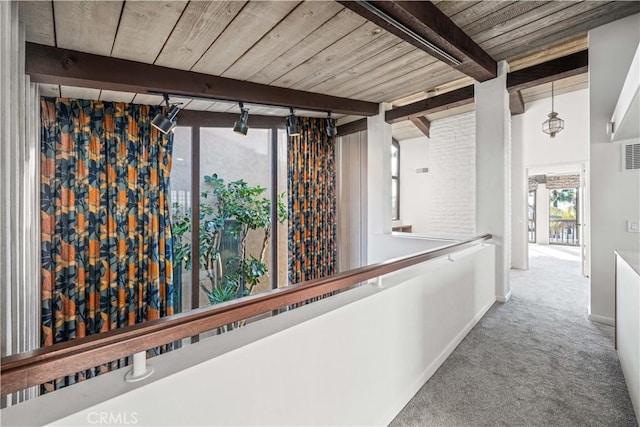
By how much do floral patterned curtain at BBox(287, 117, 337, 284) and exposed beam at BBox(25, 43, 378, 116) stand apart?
41.9 inches

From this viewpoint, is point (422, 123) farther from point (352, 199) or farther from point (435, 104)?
point (352, 199)

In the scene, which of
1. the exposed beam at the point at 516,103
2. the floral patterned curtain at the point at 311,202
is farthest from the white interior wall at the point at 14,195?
the exposed beam at the point at 516,103

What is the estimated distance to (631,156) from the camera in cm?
265

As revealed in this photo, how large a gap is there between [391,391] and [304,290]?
3.07 feet

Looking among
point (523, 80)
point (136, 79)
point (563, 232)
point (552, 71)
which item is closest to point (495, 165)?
point (523, 80)

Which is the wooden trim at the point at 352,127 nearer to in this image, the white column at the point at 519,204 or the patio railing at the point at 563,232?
the white column at the point at 519,204

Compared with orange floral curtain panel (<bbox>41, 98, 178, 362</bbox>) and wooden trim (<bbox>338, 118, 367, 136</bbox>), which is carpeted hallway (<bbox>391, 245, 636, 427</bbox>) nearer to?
orange floral curtain panel (<bbox>41, 98, 178, 362</bbox>)

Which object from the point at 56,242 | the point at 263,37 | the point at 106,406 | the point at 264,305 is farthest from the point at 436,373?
the point at 56,242

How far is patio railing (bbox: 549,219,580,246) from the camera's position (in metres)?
9.51

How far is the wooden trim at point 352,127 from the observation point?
4.61 m

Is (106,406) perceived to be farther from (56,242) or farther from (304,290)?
(56,242)

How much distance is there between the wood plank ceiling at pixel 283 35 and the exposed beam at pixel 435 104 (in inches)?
19.8

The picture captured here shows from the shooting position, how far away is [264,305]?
1035 millimetres

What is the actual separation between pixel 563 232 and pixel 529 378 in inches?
400
